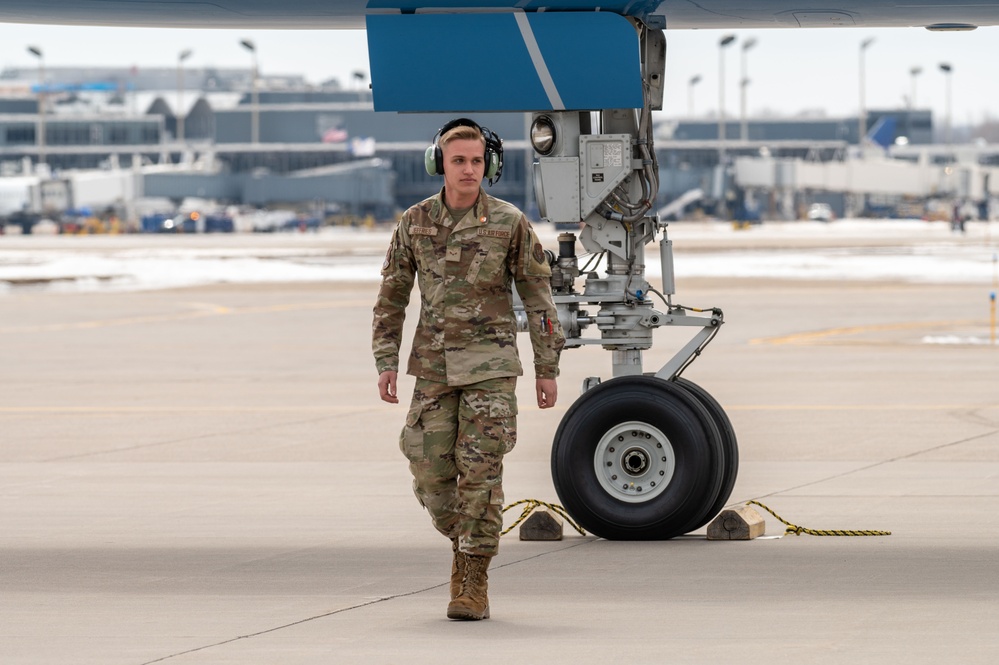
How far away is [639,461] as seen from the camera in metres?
10.2

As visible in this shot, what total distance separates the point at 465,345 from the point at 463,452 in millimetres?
513

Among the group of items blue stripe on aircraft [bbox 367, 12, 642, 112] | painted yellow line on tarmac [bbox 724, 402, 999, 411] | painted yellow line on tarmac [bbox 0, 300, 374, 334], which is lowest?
painted yellow line on tarmac [bbox 0, 300, 374, 334]

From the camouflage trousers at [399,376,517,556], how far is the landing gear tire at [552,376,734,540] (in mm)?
2377

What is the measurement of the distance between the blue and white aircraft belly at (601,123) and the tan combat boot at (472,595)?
2467 millimetres

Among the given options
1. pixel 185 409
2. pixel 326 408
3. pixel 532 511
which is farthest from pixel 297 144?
pixel 532 511

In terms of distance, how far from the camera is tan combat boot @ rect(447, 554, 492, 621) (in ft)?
25.2

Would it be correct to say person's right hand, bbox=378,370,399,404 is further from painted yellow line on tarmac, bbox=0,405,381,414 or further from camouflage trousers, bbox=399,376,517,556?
painted yellow line on tarmac, bbox=0,405,381,414

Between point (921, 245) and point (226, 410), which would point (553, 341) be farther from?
point (921, 245)

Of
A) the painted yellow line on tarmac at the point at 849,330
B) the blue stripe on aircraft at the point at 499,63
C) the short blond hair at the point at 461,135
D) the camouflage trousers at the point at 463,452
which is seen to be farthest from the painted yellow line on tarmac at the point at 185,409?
the short blond hair at the point at 461,135

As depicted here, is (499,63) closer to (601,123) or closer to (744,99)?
(601,123)

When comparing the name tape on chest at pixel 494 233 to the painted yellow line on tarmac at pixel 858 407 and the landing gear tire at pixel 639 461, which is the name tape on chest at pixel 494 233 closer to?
the landing gear tire at pixel 639 461

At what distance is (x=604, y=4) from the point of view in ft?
32.7

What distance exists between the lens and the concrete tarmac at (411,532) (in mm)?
7309

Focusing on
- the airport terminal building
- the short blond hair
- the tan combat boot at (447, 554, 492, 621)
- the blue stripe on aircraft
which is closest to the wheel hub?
the blue stripe on aircraft
